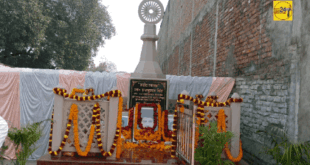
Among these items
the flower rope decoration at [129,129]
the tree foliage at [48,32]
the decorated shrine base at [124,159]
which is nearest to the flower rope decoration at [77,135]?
the decorated shrine base at [124,159]

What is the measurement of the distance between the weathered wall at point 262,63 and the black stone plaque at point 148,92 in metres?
1.98

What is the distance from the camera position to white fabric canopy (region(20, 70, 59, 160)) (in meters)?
6.94

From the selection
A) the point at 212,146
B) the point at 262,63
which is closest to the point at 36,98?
the point at 212,146

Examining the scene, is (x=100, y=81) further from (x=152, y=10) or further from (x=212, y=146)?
(x=212, y=146)

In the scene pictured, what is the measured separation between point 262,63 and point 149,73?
2.69 meters

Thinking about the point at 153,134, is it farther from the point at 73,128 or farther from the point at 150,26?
the point at 150,26

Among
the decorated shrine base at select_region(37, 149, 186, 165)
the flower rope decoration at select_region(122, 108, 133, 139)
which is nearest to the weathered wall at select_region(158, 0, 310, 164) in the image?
the decorated shrine base at select_region(37, 149, 186, 165)

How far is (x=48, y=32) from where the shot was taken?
1423 cm

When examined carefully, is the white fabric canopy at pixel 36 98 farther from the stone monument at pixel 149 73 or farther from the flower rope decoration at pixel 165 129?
the flower rope decoration at pixel 165 129


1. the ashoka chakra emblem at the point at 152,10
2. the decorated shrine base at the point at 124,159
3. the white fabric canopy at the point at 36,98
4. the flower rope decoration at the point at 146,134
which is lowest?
the decorated shrine base at the point at 124,159

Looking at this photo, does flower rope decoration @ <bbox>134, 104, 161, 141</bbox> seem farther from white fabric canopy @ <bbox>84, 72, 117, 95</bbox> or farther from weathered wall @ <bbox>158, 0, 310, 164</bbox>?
weathered wall @ <bbox>158, 0, 310, 164</bbox>

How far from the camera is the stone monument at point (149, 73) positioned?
604cm

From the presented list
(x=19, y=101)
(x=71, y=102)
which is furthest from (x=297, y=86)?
(x=19, y=101)

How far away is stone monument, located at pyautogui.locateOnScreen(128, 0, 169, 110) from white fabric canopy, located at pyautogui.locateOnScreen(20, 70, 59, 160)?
8.75 ft
